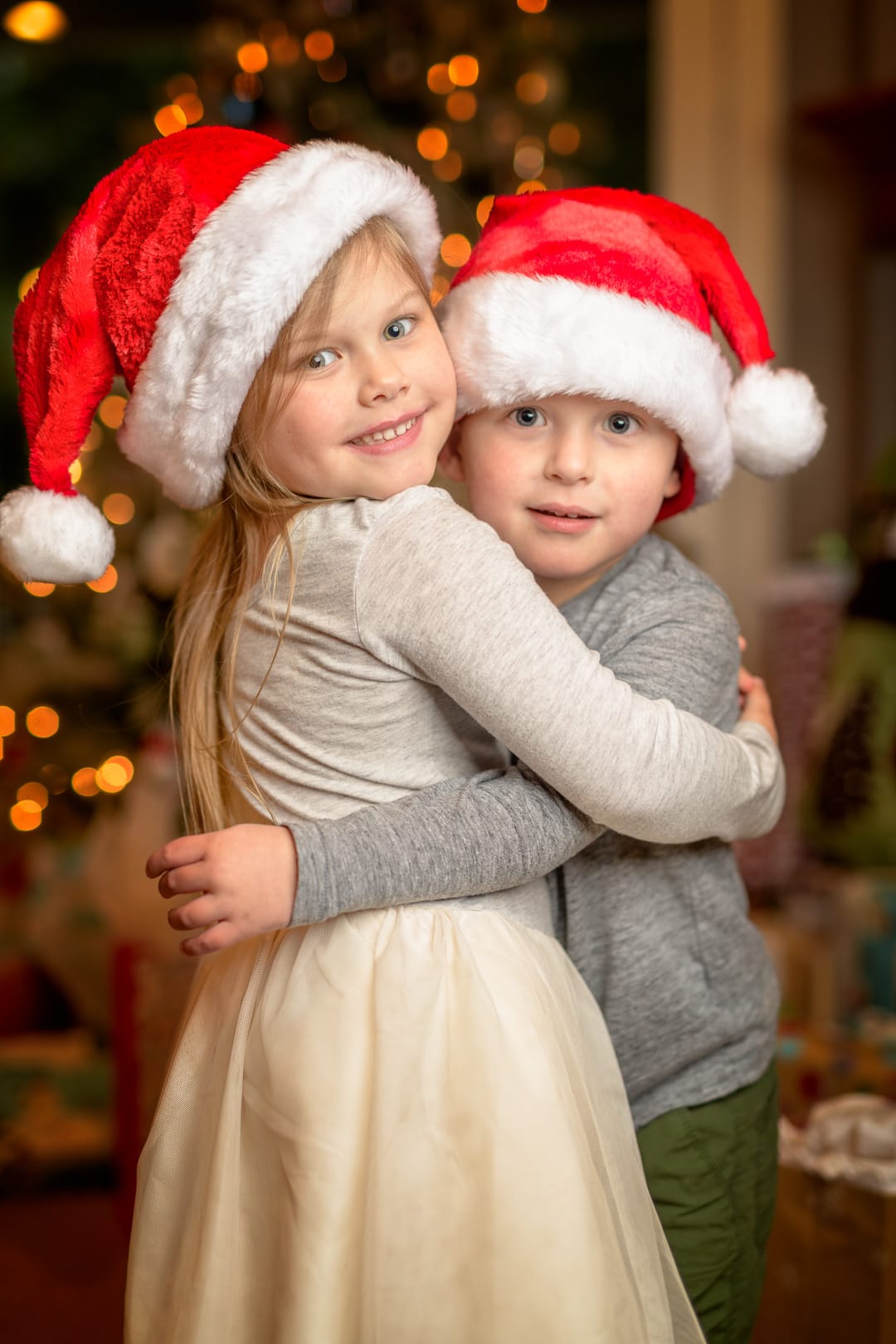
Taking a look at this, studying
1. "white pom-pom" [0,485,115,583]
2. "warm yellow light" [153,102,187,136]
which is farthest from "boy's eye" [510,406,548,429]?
"warm yellow light" [153,102,187,136]

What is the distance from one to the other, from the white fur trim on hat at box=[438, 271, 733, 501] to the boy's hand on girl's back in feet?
1.33

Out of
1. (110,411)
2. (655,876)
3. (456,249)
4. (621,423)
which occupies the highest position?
(456,249)

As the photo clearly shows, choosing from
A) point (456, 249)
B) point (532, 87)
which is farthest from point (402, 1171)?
point (532, 87)

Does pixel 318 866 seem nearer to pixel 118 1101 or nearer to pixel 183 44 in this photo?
pixel 118 1101

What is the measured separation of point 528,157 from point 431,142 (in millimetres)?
261

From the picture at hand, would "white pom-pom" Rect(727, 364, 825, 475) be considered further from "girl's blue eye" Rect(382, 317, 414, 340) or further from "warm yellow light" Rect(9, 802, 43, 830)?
"warm yellow light" Rect(9, 802, 43, 830)

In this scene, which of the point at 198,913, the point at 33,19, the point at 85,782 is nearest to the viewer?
the point at 198,913

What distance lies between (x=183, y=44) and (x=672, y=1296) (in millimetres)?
3630

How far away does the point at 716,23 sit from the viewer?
10.3ft

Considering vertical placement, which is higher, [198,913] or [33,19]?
[33,19]

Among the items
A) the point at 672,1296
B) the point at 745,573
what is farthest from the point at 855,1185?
the point at 745,573

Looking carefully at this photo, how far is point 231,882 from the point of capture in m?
0.78

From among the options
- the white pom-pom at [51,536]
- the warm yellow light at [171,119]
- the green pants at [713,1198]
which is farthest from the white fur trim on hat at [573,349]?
the warm yellow light at [171,119]

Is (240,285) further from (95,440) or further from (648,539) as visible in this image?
(95,440)
